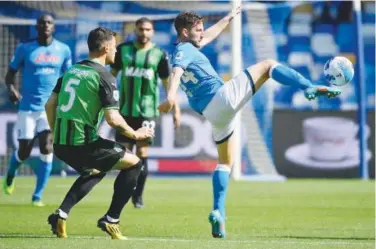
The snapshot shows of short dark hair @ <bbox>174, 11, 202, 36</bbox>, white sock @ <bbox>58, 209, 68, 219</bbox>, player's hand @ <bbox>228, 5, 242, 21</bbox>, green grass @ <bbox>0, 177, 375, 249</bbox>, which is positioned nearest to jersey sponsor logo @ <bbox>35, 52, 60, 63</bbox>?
green grass @ <bbox>0, 177, 375, 249</bbox>

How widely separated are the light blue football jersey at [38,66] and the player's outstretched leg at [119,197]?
4509 mm

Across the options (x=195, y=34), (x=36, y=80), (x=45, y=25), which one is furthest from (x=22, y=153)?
(x=195, y=34)

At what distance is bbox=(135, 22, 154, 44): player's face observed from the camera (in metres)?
12.1

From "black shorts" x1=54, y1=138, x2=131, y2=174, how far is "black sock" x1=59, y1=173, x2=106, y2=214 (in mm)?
181

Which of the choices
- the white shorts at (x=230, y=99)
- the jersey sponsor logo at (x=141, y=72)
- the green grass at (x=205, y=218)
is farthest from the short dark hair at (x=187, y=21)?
the jersey sponsor logo at (x=141, y=72)

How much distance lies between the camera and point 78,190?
337 inches

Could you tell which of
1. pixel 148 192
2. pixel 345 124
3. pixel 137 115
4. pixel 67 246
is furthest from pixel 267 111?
pixel 67 246

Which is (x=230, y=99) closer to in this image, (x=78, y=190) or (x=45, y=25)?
(x=78, y=190)

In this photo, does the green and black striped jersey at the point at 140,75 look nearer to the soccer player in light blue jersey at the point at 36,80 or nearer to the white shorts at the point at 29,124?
the soccer player in light blue jersey at the point at 36,80

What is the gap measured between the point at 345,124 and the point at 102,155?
11.1 m

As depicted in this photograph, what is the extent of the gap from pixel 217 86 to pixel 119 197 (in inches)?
51.0

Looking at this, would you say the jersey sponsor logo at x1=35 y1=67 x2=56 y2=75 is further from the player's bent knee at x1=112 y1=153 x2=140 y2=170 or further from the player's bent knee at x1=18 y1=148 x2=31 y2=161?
the player's bent knee at x1=112 y1=153 x2=140 y2=170

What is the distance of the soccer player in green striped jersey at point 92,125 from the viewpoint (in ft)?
27.1

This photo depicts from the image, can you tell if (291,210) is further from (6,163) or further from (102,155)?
(6,163)
